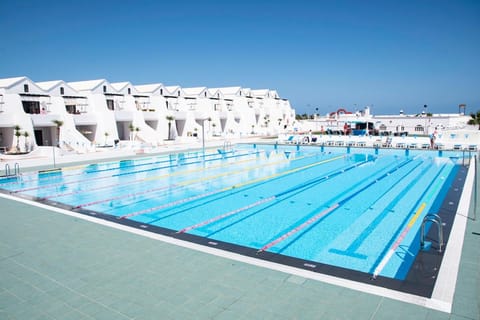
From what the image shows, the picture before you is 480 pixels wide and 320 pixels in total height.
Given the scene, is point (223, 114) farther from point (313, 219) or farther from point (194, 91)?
point (313, 219)

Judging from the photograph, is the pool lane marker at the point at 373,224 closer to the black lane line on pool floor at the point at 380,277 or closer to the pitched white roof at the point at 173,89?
the black lane line on pool floor at the point at 380,277

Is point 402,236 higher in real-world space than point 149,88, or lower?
lower

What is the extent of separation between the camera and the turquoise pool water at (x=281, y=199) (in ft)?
20.0

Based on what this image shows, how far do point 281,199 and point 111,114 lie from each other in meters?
18.4

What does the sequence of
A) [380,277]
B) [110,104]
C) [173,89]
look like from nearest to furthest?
[380,277], [110,104], [173,89]

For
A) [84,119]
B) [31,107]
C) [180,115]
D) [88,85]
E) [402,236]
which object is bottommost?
[402,236]

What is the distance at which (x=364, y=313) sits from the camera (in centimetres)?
338

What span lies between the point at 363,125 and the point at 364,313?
32581 mm

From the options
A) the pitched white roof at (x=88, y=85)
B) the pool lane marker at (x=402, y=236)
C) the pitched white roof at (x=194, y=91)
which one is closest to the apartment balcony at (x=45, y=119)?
the pitched white roof at (x=88, y=85)

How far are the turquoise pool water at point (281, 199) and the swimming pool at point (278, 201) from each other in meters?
0.02

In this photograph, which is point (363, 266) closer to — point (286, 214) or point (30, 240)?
point (286, 214)

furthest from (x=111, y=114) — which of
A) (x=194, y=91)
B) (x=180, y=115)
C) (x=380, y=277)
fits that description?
(x=380, y=277)

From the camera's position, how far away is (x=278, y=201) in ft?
30.4

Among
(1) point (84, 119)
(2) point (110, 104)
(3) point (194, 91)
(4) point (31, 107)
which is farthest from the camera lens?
(3) point (194, 91)
